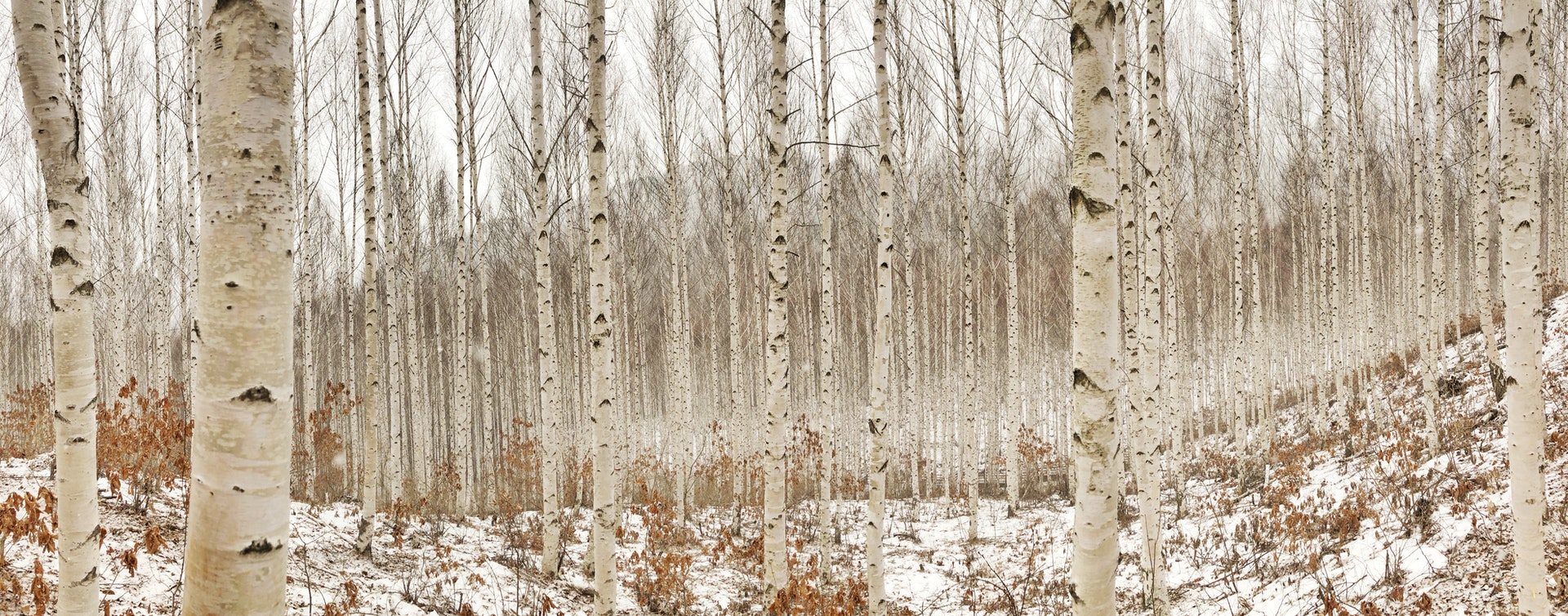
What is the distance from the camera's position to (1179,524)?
28.4ft

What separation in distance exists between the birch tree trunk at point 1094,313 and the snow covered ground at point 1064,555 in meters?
3.32

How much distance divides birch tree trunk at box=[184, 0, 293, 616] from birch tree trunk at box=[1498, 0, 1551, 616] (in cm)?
475

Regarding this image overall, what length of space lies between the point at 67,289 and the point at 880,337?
432 centimetres

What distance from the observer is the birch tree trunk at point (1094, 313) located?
6.52 feet

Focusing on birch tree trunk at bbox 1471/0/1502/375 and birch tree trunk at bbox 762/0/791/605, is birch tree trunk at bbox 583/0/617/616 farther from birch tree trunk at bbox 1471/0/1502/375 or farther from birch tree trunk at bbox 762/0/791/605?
birch tree trunk at bbox 1471/0/1502/375

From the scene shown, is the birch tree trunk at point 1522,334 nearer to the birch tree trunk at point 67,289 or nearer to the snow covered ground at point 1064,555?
the snow covered ground at point 1064,555

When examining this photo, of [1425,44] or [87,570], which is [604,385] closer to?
[87,570]

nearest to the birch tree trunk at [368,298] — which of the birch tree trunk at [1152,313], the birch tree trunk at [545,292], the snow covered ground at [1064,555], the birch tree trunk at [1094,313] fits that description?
the snow covered ground at [1064,555]

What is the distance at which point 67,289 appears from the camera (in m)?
2.53

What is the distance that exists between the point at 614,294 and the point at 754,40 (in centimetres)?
709

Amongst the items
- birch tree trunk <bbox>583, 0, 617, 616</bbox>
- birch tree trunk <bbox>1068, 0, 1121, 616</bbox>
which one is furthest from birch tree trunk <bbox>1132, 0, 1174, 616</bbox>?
birch tree trunk <bbox>583, 0, 617, 616</bbox>

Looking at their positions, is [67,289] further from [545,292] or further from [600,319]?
[545,292]

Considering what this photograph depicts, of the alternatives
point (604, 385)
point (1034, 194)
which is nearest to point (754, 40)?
point (604, 385)

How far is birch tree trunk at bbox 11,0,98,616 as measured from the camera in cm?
239
